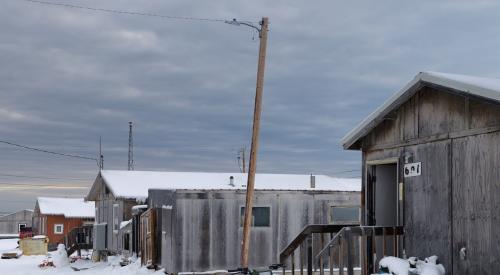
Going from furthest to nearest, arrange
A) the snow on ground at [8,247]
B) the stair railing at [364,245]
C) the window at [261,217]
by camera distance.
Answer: the snow on ground at [8,247], the window at [261,217], the stair railing at [364,245]

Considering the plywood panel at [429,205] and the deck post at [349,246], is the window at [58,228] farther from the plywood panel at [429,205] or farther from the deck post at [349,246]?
the plywood panel at [429,205]

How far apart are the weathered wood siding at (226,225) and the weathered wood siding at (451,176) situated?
410 inches

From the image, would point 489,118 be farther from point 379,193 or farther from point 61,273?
point 61,273

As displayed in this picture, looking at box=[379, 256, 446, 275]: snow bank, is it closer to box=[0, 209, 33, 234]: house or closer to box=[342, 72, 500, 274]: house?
box=[342, 72, 500, 274]: house

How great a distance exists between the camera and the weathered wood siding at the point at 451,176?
1091cm

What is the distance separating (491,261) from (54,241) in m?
52.1

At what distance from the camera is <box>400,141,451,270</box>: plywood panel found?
1202 cm

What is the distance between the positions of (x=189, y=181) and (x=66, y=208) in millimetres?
28865

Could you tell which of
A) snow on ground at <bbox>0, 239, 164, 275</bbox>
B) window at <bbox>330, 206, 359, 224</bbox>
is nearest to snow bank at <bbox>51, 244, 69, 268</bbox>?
snow on ground at <bbox>0, 239, 164, 275</bbox>

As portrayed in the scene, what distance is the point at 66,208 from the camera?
59406 mm

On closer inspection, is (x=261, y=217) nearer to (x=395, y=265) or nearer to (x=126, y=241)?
(x=126, y=241)

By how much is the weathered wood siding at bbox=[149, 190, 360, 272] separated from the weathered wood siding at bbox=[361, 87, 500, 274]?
10.4 metres

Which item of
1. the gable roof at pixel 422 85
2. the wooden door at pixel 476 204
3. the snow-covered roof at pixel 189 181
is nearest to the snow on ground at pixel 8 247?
the snow-covered roof at pixel 189 181

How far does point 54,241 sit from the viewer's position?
2265 inches
